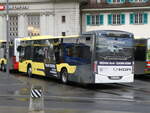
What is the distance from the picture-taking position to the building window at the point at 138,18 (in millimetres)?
55062

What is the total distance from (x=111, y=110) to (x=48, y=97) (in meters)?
4.45

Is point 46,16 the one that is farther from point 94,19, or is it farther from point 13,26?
point 94,19

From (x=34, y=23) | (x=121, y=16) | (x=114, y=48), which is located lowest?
(x=114, y=48)

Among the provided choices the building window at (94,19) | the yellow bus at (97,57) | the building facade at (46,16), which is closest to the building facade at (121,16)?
the building window at (94,19)

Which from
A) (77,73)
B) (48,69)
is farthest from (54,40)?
(77,73)

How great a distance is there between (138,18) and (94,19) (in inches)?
Result: 270

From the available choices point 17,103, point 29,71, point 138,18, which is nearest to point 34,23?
point 138,18

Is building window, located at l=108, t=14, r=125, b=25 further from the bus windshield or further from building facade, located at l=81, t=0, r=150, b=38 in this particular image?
the bus windshield

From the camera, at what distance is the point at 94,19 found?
188 feet

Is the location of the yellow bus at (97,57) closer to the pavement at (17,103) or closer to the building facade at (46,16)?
the pavement at (17,103)

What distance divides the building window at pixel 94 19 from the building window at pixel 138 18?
181 inches

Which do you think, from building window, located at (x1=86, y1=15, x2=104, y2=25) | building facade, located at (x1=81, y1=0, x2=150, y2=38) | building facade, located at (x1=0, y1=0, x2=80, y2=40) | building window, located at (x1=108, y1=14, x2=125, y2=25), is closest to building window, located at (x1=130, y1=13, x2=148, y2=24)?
building facade, located at (x1=81, y1=0, x2=150, y2=38)

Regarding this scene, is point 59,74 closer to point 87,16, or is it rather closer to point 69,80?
point 69,80

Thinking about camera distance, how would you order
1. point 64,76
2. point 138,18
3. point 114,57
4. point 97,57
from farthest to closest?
point 138,18, point 64,76, point 114,57, point 97,57
